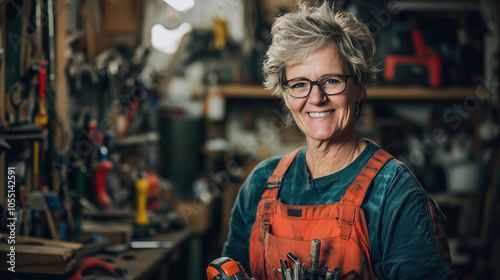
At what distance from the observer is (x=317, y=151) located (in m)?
1.41

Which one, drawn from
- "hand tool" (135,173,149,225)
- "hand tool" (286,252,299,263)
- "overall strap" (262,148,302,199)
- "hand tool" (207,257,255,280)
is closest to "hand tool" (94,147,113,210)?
"hand tool" (135,173,149,225)

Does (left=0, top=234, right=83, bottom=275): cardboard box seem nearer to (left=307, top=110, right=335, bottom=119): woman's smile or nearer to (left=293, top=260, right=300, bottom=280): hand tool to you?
(left=293, top=260, right=300, bottom=280): hand tool

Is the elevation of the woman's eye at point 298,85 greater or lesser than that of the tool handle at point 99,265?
greater

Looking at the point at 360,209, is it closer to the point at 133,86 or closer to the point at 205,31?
the point at 133,86

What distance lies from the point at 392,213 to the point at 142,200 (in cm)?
175

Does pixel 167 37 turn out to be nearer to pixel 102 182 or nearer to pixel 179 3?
pixel 179 3

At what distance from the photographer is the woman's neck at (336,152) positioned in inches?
54.2

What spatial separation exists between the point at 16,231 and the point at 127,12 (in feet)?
6.01

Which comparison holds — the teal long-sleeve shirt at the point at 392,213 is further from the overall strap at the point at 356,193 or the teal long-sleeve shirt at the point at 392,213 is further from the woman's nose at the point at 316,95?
the woman's nose at the point at 316,95

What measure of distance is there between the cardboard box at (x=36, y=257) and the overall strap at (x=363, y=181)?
0.96 m

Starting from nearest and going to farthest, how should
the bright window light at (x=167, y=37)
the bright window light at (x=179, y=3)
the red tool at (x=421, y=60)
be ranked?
1. the bright window light at (x=179, y=3)
2. the red tool at (x=421, y=60)
3. the bright window light at (x=167, y=37)

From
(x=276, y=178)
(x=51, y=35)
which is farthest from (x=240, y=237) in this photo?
(x=51, y=35)

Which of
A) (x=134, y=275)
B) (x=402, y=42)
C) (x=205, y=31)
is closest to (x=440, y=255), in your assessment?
(x=134, y=275)

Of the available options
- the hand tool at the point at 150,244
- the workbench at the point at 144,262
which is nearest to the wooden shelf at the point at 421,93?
the workbench at the point at 144,262
